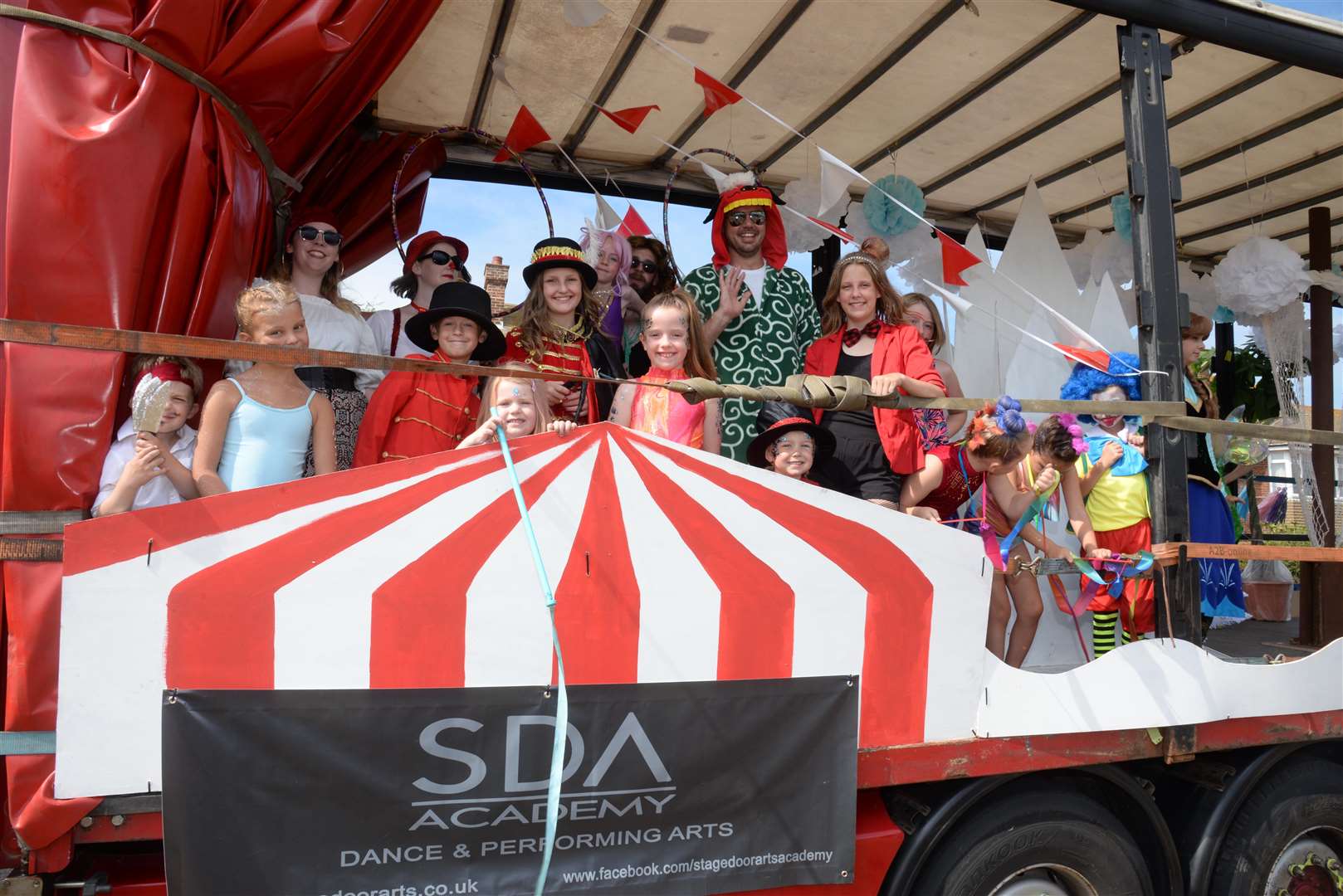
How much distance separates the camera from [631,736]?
2.08 metres

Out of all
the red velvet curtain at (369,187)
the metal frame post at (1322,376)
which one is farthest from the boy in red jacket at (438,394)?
the metal frame post at (1322,376)

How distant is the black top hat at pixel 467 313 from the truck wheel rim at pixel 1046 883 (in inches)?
89.9

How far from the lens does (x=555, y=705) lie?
2.03 meters

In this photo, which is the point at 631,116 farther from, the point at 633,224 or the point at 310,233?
the point at 310,233

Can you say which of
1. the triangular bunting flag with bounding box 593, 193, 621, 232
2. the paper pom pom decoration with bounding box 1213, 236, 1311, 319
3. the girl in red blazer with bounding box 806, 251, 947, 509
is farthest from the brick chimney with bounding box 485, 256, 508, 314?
the girl in red blazer with bounding box 806, 251, 947, 509

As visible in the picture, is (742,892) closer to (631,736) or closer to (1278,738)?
(631,736)

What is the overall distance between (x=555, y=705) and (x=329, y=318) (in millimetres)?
2048

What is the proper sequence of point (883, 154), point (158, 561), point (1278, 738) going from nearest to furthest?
point (158, 561), point (1278, 738), point (883, 154)

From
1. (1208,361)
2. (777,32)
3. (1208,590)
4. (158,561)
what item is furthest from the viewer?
(1208,361)

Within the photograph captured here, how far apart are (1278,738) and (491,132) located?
4.27 metres

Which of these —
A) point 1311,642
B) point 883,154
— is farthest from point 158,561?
point 1311,642

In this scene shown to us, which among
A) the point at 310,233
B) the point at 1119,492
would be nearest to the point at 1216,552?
the point at 1119,492

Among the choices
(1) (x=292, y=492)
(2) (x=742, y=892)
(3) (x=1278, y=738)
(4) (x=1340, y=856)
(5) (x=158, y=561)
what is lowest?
(4) (x=1340, y=856)

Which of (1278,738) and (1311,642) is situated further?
(1311,642)
